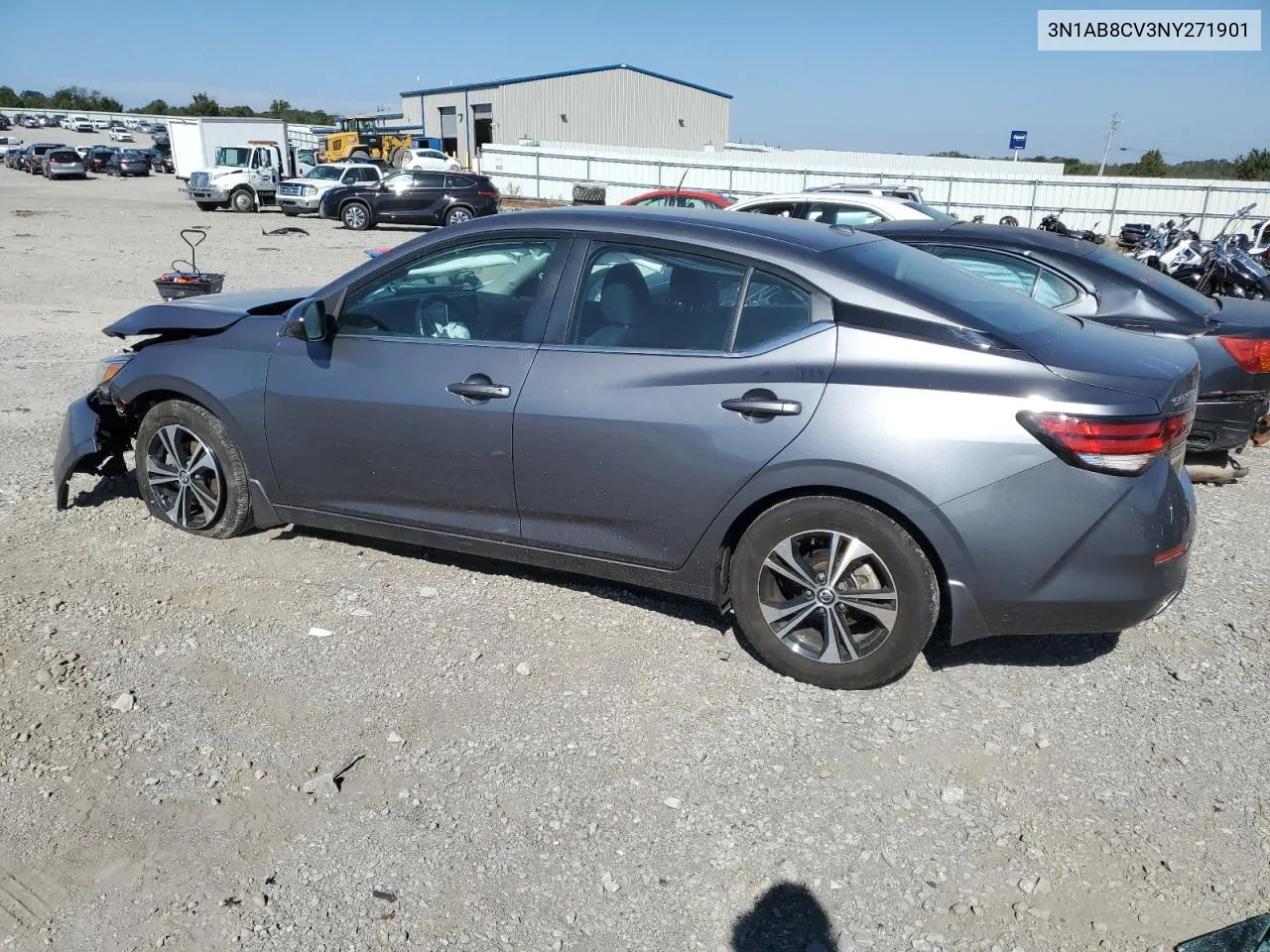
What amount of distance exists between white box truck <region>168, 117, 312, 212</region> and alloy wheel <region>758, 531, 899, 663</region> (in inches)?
1219

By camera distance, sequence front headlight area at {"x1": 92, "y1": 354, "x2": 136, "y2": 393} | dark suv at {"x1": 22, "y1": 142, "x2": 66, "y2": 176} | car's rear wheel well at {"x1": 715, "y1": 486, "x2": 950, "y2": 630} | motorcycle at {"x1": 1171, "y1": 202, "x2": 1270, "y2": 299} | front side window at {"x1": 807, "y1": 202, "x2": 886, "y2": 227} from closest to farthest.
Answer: car's rear wheel well at {"x1": 715, "y1": 486, "x2": 950, "y2": 630}
front headlight area at {"x1": 92, "y1": 354, "x2": 136, "y2": 393}
front side window at {"x1": 807, "y1": 202, "x2": 886, "y2": 227}
motorcycle at {"x1": 1171, "y1": 202, "x2": 1270, "y2": 299}
dark suv at {"x1": 22, "y1": 142, "x2": 66, "y2": 176}

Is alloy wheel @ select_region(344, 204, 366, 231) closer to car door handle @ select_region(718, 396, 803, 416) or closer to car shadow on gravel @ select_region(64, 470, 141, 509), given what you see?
car shadow on gravel @ select_region(64, 470, 141, 509)

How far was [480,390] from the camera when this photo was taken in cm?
384

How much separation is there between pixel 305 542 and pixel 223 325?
1.14 meters

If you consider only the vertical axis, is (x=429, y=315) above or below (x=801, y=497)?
above

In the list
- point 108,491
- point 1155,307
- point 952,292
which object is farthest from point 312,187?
point 952,292

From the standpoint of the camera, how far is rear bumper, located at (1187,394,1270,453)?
5.59 meters

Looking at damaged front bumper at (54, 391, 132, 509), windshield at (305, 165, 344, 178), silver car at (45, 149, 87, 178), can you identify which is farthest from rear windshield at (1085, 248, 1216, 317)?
silver car at (45, 149, 87, 178)

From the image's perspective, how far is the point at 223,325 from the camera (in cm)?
459

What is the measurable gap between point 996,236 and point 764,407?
352 cm

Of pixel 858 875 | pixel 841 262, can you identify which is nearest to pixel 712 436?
pixel 841 262

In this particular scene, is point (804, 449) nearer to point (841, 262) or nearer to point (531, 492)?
point (841, 262)

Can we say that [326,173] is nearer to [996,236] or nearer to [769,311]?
[996,236]

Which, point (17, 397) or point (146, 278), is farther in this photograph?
point (146, 278)
